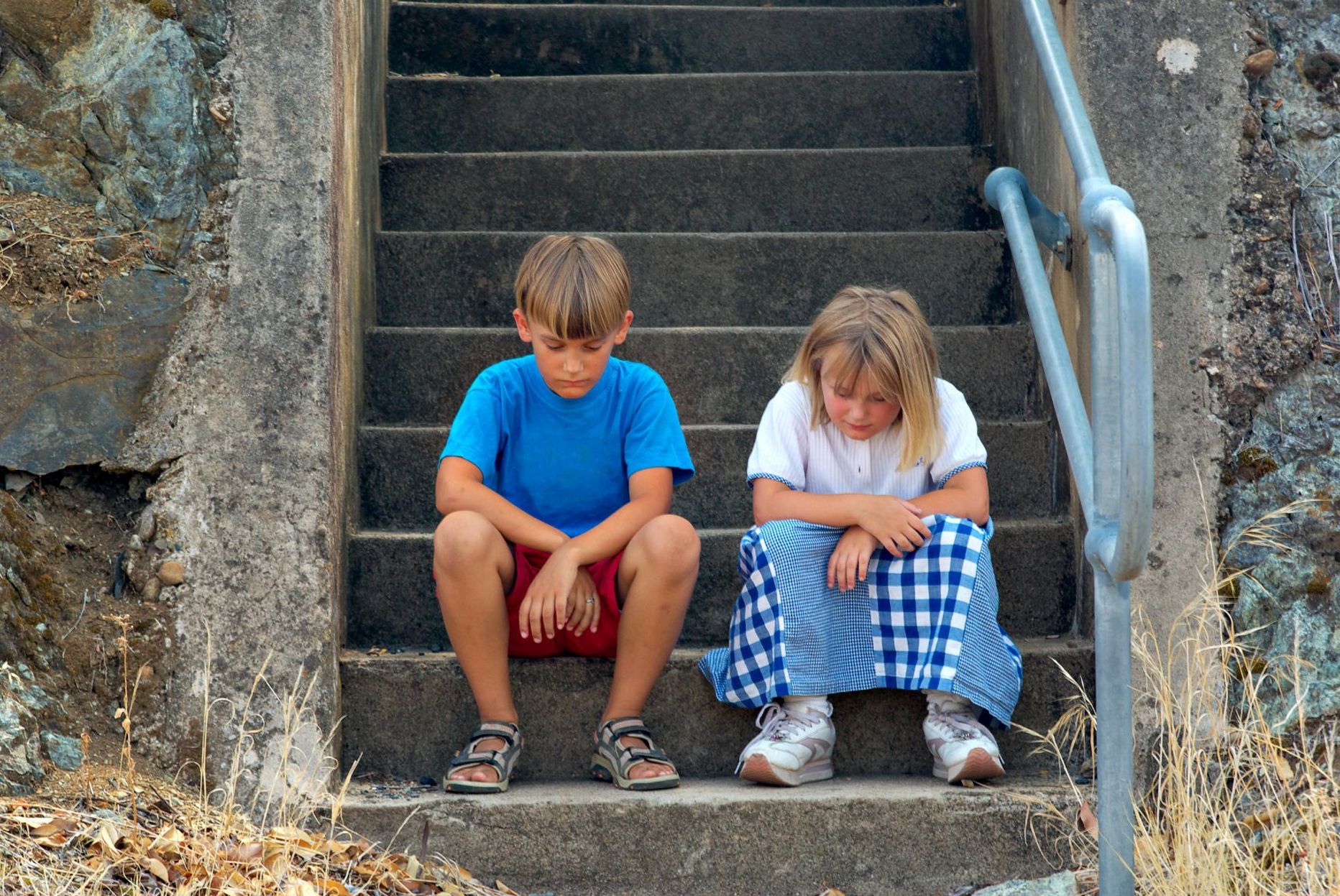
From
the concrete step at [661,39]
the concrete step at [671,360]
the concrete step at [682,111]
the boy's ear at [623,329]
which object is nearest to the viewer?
the boy's ear at [623,329]

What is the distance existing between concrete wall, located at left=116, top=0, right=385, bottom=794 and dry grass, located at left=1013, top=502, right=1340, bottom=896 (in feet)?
4.18

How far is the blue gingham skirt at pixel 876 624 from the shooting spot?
2189 mm

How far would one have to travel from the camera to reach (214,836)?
1950 millimetres

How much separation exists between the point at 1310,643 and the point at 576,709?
127 cm

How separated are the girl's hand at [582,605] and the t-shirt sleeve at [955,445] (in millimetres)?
645

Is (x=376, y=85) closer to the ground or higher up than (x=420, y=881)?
higher up

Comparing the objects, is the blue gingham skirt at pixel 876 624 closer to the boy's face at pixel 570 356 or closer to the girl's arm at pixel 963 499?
the girl's arm at pixel 963 499

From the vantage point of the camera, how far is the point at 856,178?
11.1 ft

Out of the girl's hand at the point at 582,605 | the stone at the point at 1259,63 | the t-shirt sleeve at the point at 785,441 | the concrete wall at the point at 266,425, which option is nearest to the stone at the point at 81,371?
Answer: the concrete wall at the point at 266,425

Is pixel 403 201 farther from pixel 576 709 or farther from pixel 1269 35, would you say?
pixel 1269 35

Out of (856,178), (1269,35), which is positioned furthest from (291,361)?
(1269,35)

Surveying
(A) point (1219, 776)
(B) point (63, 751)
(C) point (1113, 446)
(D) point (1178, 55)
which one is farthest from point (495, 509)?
(D) point (1178, 55)

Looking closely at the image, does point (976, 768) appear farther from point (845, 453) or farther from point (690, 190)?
point (690, 190)

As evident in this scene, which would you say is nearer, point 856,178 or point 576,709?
point 576,709
